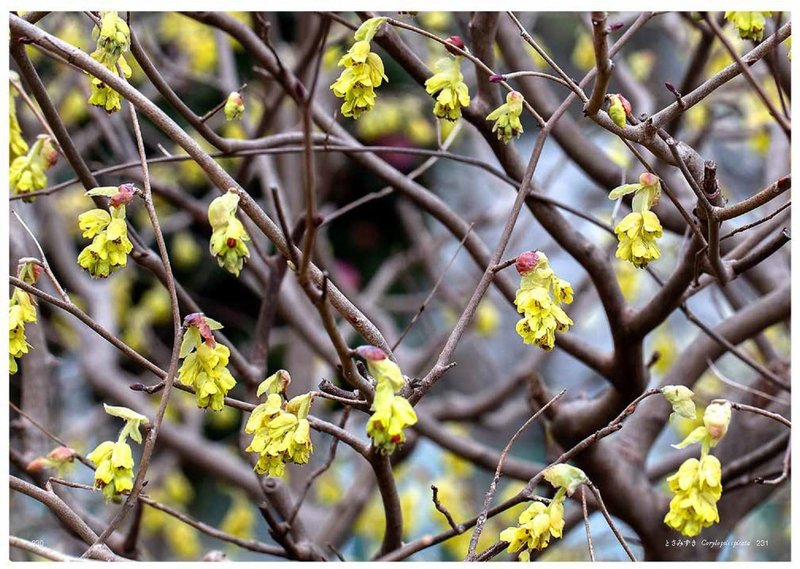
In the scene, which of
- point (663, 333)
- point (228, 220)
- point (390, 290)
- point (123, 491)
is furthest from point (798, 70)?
point (390, 290)

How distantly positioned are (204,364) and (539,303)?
359 millimetres

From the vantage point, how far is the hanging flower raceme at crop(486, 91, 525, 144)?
106 cm

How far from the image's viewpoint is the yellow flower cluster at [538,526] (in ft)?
3.09

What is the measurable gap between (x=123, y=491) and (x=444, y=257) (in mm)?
3655

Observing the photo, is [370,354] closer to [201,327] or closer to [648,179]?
[201,327]

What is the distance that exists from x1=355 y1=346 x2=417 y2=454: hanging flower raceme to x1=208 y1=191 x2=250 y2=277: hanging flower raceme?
154mm

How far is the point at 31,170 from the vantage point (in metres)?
1.26

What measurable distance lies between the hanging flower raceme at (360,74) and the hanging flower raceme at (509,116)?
15 cm

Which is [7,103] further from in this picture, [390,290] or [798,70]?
[390,290]

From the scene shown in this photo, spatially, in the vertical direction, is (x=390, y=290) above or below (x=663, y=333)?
above

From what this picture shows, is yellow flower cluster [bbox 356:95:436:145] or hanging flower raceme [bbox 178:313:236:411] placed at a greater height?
yellow flower cluster [bbox 356:95:436:145]

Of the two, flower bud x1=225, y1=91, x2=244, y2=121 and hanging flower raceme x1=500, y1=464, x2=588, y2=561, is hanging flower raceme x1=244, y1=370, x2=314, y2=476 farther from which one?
flower bud x1=225, y1=91, x2=244, y2=121

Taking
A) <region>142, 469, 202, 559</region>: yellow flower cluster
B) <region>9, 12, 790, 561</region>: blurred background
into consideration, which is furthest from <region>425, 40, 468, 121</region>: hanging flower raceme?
<region>142, 469, 202, 559</region>: yellow flower cluster

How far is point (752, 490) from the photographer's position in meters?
1.73
